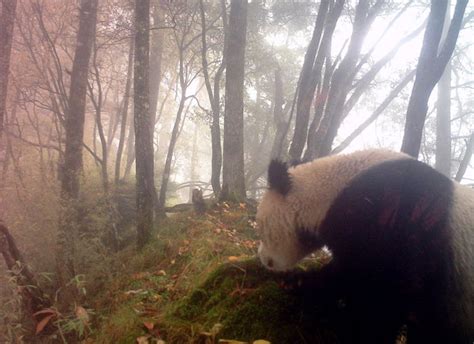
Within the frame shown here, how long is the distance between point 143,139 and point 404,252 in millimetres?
5961

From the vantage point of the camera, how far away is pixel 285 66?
2319 cm

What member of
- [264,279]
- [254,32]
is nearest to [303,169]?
[264,279]

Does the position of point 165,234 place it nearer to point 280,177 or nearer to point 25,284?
point 25,284

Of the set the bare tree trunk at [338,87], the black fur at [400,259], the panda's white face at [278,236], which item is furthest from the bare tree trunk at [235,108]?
the black fur at [400,259]

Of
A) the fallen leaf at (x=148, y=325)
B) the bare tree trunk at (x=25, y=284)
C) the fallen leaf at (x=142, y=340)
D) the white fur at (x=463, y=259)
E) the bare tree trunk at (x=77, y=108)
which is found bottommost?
the bare tree trunk at (x=25, y=284)

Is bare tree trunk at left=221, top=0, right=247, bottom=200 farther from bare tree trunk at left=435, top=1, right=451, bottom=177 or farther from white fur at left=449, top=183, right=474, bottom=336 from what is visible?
bare tree trunk at left=435, top=1, right=451, bottom=177

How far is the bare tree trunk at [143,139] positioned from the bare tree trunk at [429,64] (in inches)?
195

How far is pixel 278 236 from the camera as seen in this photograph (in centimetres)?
322

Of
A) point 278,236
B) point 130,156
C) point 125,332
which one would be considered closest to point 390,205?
point 278,236

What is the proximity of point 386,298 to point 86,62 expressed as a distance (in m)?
9.92

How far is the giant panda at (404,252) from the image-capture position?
2.55 meters

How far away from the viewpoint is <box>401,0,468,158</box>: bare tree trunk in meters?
5.42

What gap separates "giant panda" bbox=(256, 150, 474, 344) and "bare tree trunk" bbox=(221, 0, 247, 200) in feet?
22.8

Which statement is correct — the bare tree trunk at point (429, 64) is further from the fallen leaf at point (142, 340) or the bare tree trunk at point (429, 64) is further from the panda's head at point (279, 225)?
the fallen leaf at point (142, 340)
